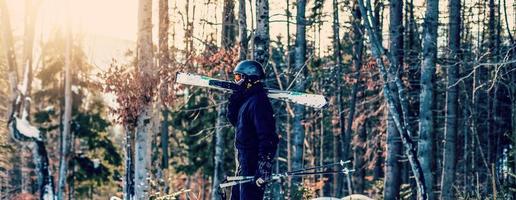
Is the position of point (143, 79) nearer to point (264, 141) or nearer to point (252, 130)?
point (252, 130)

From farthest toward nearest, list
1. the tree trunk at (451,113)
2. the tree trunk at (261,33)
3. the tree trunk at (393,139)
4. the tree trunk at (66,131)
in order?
the tree trunk at (66,131) < the tree trunk at (393,139) < the tree trunk at (451,113) < the tree trunk at (261,33)

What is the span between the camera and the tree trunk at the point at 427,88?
12594 millimetres

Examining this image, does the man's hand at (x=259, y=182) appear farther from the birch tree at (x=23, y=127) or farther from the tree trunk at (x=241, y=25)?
the birch tree at (x=23, y=127)

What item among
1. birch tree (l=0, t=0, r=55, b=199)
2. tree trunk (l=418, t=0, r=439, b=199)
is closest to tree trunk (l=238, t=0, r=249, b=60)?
tree trunk (l=418, t=0, r=439, b=199)

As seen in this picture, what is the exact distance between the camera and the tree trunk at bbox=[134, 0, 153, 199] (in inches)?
455

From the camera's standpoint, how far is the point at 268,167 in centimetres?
659

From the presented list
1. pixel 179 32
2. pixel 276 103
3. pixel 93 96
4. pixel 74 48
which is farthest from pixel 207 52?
pixel 93 96

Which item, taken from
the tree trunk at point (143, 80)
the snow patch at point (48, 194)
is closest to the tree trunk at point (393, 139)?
the tree trunk at point (143, 80)

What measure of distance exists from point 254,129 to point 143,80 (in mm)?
5160

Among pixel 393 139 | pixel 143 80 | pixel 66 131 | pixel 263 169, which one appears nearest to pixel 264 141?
pixel 263 169

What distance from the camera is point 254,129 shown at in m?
6.83

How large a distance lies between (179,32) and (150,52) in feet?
35.8

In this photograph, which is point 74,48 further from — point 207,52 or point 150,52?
point 150,52

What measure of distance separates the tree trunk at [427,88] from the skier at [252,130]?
6432 mm
